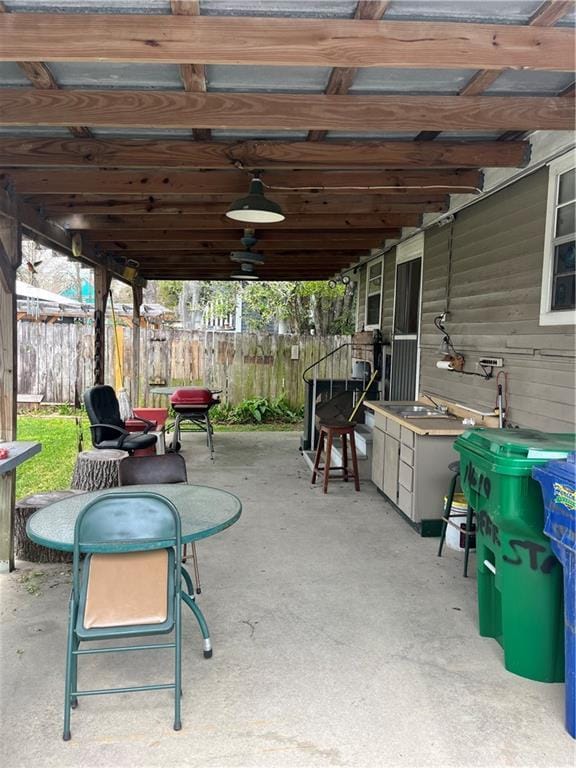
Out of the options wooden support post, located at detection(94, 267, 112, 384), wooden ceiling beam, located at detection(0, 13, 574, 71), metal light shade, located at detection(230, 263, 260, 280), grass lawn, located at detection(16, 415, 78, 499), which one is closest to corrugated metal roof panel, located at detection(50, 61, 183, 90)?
wooden ceiling beam, located at detection(0, 13, 574, 71)

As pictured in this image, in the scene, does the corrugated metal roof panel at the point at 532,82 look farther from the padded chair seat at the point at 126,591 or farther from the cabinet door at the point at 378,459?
the cabinet door at the point at 378,459

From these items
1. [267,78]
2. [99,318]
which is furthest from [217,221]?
[267,78]

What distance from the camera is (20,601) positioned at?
3.03 meters

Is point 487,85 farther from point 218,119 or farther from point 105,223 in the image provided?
point 105,223

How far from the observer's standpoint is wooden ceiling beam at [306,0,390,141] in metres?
2.08

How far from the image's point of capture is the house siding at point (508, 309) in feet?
10.9

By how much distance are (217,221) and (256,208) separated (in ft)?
6.84

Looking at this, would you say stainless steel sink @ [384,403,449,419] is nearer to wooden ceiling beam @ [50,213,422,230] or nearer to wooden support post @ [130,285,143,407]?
wooden ceiling beam @ [50,213,422,230]

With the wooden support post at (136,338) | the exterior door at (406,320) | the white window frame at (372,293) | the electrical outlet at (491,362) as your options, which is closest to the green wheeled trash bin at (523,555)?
the electrical outlet at (491,362)

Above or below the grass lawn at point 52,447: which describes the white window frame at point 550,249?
above

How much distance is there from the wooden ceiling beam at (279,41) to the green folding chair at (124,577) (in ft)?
5.83

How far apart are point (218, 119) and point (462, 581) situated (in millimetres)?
3082

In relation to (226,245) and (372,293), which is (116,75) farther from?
(372,293)

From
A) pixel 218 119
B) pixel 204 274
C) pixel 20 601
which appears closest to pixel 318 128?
pixel 218 119
